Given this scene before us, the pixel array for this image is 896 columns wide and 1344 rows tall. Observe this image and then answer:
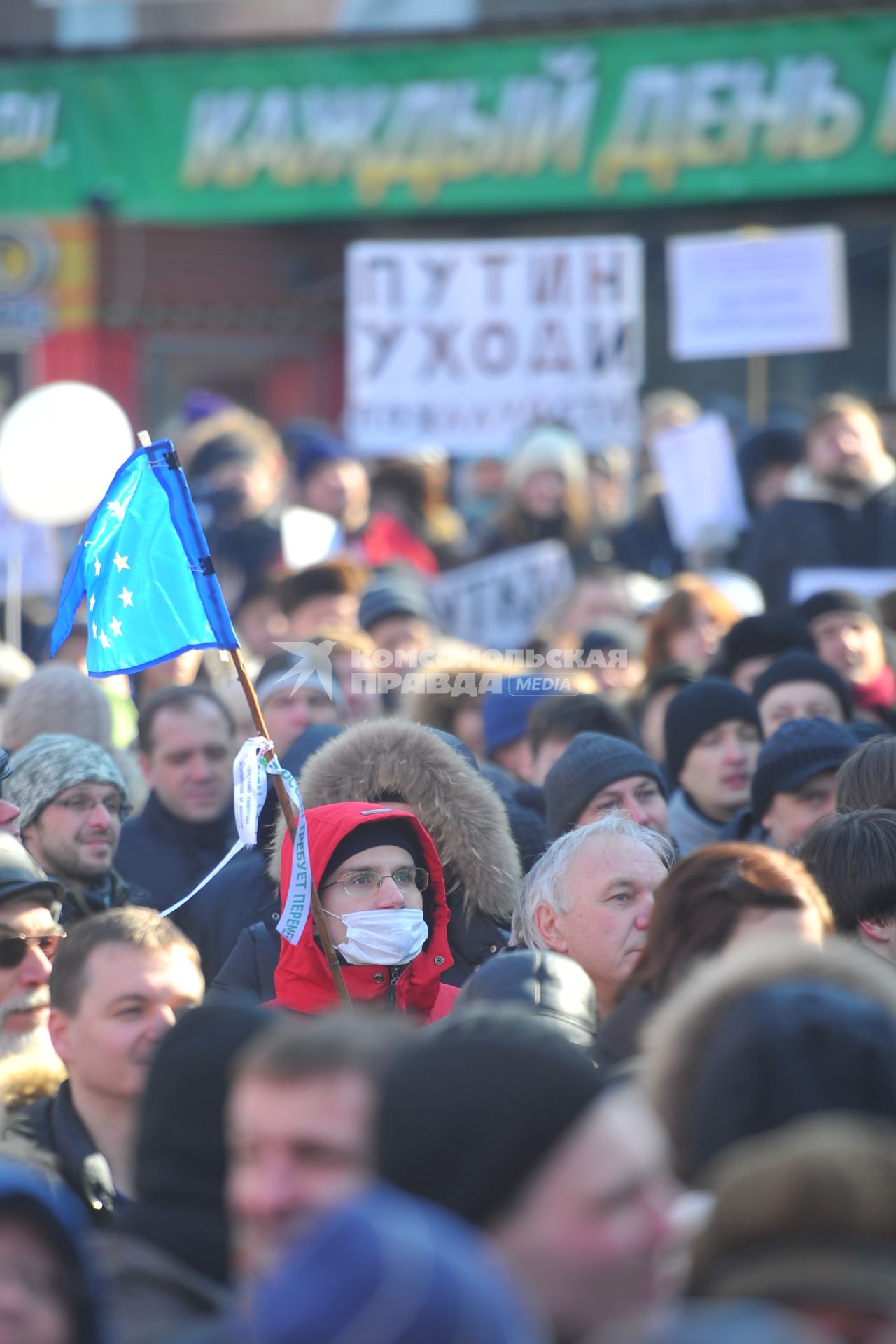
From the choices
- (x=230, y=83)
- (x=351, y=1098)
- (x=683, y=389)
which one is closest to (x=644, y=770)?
(x=351, y=1098)

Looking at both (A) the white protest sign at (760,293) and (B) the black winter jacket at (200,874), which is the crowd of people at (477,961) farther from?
(A) the white protest sign at (760,293)

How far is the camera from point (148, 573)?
15.0 feet

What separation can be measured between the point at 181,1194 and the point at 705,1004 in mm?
808

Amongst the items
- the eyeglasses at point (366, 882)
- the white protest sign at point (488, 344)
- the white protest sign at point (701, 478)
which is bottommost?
the eyeglasses at point (366, 882)

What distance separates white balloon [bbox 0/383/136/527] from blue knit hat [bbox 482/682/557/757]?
2.03 meters

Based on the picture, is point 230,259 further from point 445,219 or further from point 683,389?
point 683,389

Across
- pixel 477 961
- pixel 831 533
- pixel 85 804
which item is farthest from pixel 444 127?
pixel 477 961

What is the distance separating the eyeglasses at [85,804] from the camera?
208 inches

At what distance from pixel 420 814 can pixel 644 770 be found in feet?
2.71

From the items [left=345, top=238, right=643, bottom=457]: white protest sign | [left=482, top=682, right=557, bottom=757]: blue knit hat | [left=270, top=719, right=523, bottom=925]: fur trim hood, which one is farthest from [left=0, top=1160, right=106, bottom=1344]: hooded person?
[left=345, top=238, right=643, bottom=457]: white protest sign

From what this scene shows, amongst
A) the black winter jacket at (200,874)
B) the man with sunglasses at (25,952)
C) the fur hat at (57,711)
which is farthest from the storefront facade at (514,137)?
the man with sunglasses at (25,952)

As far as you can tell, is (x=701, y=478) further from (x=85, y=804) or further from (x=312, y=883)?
(x=312, y=883)

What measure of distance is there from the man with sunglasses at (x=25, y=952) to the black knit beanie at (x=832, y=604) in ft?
11.4

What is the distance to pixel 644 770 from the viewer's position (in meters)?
5.35
